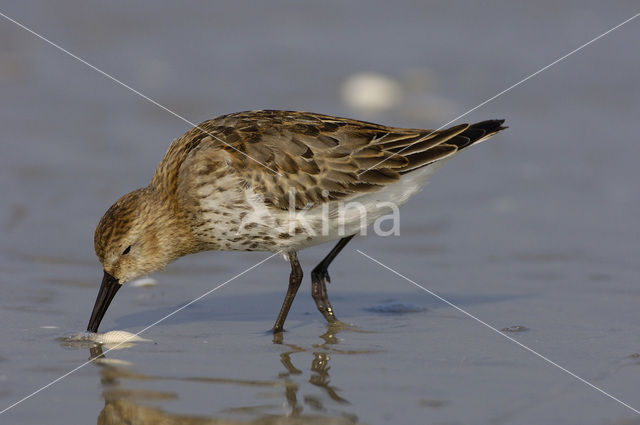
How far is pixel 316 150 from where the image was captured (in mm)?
6707

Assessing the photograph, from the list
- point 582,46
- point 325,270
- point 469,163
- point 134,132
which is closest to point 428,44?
point 582,46

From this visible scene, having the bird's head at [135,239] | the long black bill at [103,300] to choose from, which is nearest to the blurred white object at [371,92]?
the bird's head at [135,239]

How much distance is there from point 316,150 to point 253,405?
230 centimetres

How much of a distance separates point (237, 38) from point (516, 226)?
5844 millimetres

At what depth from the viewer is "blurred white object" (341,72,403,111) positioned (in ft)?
38.1

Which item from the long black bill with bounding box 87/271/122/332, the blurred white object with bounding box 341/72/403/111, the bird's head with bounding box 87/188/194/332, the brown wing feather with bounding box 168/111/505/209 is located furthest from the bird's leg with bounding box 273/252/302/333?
the blurred white object with bounding box 341/72/403/111

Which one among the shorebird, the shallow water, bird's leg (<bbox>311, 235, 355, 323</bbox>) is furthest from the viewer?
bird's leg (<bbox>311, 235, 355, 323</bbox>)

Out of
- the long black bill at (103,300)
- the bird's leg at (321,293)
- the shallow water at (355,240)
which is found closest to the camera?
the shallow water at (355,240)

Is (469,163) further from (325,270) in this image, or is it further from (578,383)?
(578,383)

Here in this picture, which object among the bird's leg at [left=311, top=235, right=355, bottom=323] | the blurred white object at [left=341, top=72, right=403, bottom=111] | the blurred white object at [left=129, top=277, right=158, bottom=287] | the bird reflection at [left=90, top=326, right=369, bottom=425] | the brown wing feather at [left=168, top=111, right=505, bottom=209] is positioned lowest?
the bird reflection at [left=90, top=326, right=369, bottom=425]

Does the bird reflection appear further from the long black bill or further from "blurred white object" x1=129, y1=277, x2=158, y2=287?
"blurred white object" x1=129, y1=277, x2=158, y2=287

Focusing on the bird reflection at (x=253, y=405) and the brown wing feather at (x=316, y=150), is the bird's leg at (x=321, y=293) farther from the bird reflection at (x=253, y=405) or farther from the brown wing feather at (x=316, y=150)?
the bird reflection at (x=253, y=405)

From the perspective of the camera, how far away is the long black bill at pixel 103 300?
6418 millimetres

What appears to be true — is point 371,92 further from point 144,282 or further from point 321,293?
point 321,293
